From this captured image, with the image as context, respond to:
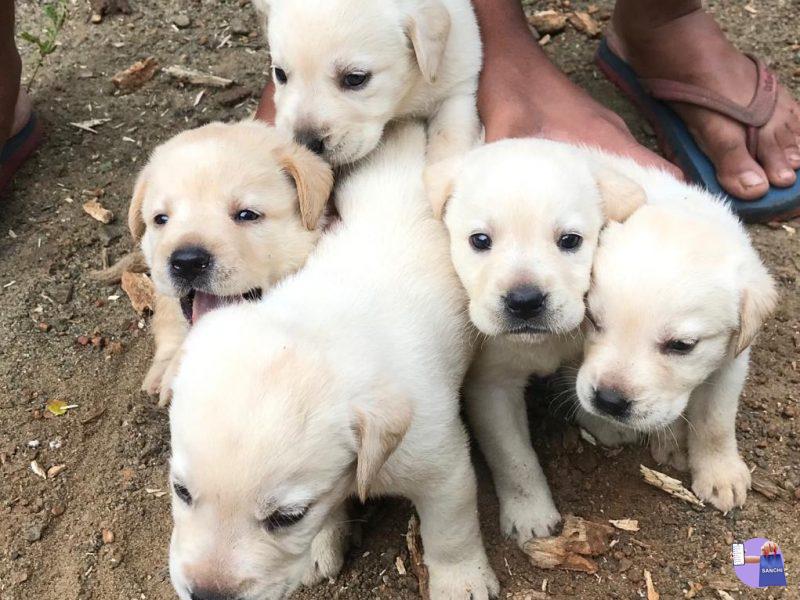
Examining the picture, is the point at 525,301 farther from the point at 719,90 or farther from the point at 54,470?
the point at 719,90

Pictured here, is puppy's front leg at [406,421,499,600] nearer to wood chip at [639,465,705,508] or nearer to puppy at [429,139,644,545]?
puppy at [429,139,644,545]

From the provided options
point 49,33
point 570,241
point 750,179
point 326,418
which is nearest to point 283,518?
point 326,418

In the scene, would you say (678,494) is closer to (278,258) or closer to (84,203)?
(278,258)

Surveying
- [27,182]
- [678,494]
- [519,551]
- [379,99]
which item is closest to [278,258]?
[379,99]

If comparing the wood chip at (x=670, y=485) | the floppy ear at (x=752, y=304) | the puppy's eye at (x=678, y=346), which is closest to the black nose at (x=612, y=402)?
the puppy's eye at (x=678, y=346)

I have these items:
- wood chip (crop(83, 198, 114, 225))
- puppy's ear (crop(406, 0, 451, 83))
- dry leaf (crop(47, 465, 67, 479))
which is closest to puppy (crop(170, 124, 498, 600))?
puppy's ear (crop(406, 0, 451, 83))

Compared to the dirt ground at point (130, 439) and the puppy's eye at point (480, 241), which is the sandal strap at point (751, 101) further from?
the puppy's eye at point (480, 241)
